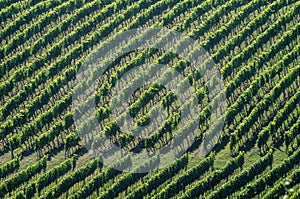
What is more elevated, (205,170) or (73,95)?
(73,95)

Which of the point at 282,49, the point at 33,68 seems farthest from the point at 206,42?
the point at 33,68

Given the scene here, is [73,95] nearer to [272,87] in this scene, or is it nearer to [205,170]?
[205,170]

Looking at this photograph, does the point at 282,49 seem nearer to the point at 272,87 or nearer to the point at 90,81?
the point at 272,87

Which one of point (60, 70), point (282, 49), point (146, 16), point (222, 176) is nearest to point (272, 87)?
point (282, 49)

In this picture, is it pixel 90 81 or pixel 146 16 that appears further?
pixel 146 16

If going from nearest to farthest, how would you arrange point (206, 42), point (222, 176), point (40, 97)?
point (222, 176) < point (40, 97) < point (206, 42)

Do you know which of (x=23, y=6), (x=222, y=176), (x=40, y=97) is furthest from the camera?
(x=23, y=6)

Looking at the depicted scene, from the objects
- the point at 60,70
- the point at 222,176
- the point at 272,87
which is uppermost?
the point at 60,70
